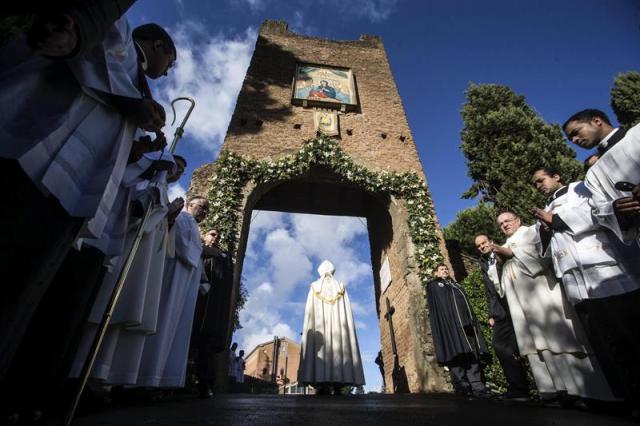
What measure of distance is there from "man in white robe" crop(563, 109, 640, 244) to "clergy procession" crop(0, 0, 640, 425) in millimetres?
11

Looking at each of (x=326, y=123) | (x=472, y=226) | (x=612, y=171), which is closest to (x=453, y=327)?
(x=612, y=171)

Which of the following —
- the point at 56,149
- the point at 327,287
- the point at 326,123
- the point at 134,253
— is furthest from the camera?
the point at 326,123

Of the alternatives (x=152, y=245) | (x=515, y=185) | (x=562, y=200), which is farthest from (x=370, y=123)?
(x=152, y=245)

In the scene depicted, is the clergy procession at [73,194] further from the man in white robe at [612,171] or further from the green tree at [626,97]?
the green tree at [626,97]

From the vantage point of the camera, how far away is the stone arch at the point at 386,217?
6.48 meters

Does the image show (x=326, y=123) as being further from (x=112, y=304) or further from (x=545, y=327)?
(x=112, y=304)

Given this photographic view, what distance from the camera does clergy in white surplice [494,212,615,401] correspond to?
8.34 feet

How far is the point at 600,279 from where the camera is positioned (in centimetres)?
220

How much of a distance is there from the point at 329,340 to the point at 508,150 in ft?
32.7

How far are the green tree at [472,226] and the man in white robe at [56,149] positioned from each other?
511 inches

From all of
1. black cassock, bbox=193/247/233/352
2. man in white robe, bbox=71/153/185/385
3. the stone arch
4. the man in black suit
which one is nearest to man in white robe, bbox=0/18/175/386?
man in white robe, bbox=71/153/185/385

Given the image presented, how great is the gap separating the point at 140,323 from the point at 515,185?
11.5 m

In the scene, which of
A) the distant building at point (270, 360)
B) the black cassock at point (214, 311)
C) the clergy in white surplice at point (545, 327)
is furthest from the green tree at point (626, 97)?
the distant building at point (270, 360)

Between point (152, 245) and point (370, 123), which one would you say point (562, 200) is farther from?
point (370, 123)
